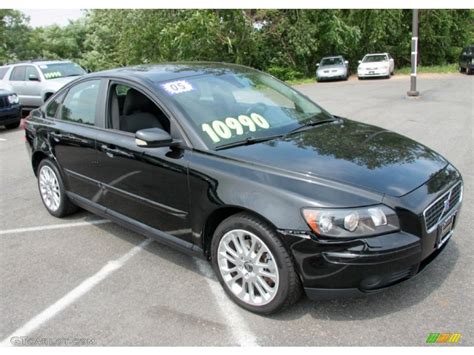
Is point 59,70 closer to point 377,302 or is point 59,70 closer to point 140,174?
point 140,174

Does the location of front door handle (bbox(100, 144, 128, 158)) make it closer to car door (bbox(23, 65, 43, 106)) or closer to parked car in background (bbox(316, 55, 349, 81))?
car door (bbox(23, 65, 43, 106))

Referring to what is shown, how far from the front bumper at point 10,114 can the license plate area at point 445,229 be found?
1160cm

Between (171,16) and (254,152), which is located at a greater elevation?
(171,16)

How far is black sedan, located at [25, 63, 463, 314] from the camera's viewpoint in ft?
9.43

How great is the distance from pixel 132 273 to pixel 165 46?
2437 cm

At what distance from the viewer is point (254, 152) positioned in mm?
3414

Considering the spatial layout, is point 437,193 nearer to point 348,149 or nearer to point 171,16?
point 348,149

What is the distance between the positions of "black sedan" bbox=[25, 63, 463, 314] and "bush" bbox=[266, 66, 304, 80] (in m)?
24.3

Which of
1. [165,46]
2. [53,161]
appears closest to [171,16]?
[165,46]

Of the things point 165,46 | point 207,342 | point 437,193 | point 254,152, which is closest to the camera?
point 207,342

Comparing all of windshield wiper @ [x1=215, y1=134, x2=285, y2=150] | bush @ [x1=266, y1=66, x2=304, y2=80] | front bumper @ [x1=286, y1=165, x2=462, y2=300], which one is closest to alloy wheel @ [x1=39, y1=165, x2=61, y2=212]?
windshield wiper @ [x1=215, y1=134, x2=285, y2=150]

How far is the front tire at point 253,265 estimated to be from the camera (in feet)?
9.86

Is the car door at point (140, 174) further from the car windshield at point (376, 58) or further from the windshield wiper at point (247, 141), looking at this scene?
the car windshield at point (376, 58)

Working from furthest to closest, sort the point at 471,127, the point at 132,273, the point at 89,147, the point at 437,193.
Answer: the point at 471,127, the point at 89,147, the point at 132,273, the point at 437,193
